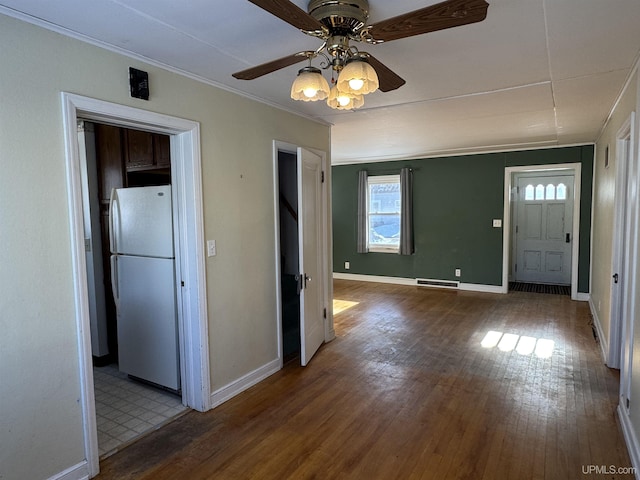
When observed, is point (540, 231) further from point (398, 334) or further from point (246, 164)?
point (246, 164)

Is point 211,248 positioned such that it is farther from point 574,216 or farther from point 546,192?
point 546,192

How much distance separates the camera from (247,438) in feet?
7.91

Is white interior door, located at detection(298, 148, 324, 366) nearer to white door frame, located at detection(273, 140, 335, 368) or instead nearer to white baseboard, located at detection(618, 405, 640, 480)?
Answer: white door frame, located at detection(273, 140, 335, 368)

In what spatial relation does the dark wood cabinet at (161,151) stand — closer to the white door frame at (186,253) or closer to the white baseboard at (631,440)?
the white door frame at (186,253)

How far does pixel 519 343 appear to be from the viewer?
160 inches

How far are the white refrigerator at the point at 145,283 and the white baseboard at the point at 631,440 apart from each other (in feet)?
9.55

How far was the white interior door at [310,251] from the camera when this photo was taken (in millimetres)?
3352

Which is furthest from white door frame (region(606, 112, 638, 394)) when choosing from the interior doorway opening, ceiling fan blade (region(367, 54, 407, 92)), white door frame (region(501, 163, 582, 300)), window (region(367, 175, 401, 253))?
window (region(367, 175, 401, 253))

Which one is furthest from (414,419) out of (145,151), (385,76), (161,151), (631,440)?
(145,151)

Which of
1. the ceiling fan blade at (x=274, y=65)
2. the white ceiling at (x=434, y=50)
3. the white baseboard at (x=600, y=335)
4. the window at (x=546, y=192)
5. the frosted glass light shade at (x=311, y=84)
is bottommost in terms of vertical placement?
the white baseboard at (x=600, y=335)

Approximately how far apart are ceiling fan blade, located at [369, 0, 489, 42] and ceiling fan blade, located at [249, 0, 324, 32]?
0.23 metres

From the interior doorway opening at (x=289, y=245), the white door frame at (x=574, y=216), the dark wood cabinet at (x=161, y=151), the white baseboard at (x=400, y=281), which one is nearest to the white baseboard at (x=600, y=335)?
the white door frame at (x=574, y=216)

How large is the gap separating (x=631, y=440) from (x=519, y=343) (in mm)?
1922

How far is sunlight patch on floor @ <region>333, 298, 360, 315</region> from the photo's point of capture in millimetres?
5504
